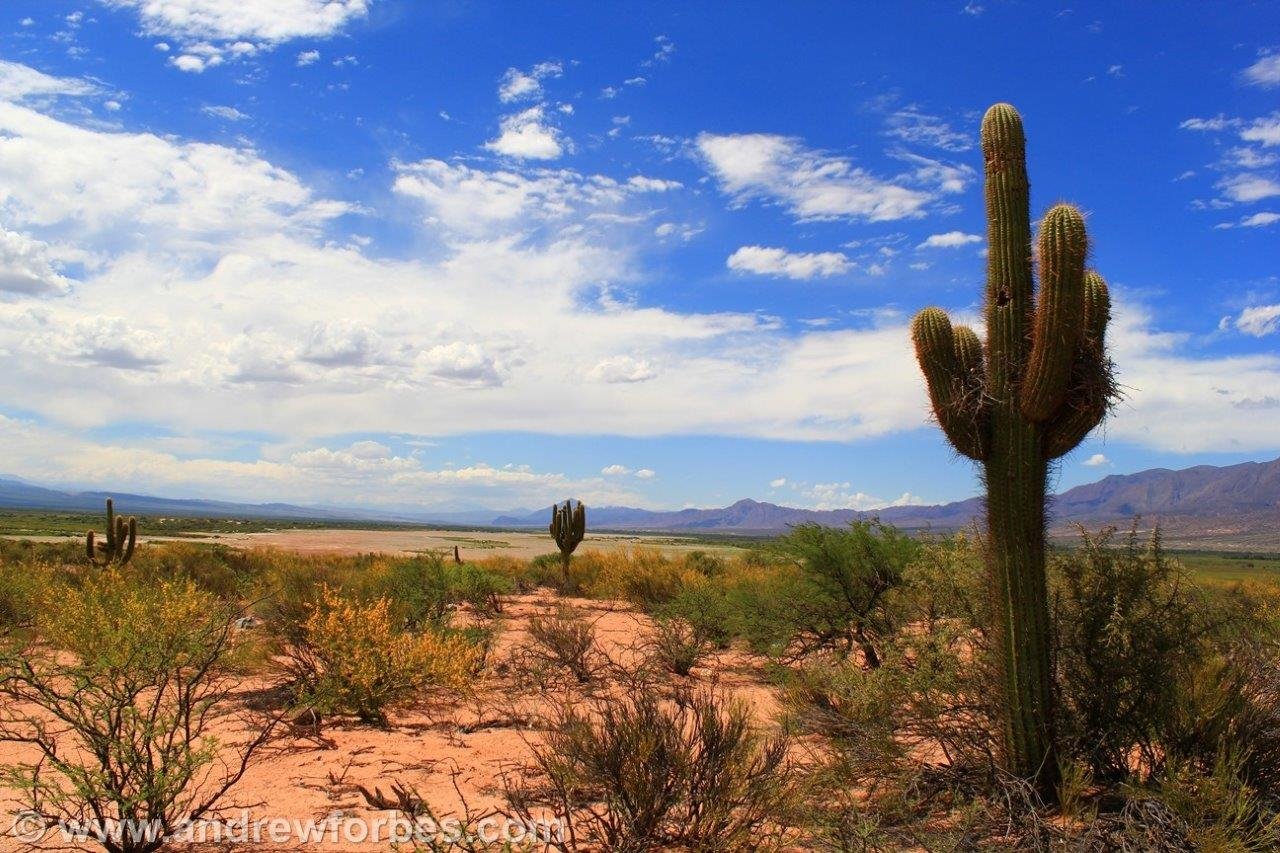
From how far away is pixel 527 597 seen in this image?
22.2 m

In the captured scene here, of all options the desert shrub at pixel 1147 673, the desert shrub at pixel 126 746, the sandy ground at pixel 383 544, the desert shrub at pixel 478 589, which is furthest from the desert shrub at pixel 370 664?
the sandy ground at pixel 383 544

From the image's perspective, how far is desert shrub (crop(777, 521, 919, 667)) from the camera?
1146 centimetres

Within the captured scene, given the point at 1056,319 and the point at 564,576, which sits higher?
the point at 1056,319

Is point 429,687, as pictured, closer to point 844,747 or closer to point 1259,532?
point 844,747

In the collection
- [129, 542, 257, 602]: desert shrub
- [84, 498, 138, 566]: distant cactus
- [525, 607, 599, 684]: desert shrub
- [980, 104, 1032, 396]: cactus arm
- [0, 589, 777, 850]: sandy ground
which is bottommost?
[0, 589, 777, 850]: sandy ground

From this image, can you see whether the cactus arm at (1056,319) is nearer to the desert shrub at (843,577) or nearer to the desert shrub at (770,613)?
the desert shrub at (843,577)

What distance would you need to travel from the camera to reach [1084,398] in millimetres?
5656

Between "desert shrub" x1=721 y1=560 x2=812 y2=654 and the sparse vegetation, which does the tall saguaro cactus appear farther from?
"desert shrub" x1=721 y1=560 x2=812 y2=654

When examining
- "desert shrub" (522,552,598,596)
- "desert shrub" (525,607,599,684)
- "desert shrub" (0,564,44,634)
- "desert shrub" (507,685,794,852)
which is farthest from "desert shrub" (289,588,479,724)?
"desert shrub" (522,552,598,596)

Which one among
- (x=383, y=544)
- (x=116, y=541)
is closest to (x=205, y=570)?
(x=116, y=541)

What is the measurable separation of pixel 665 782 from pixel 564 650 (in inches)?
236

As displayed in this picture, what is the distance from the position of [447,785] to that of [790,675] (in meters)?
3.89

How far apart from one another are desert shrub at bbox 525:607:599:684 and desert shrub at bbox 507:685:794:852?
539 centimetres

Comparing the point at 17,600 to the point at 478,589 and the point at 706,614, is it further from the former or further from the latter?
the point at 706,614
